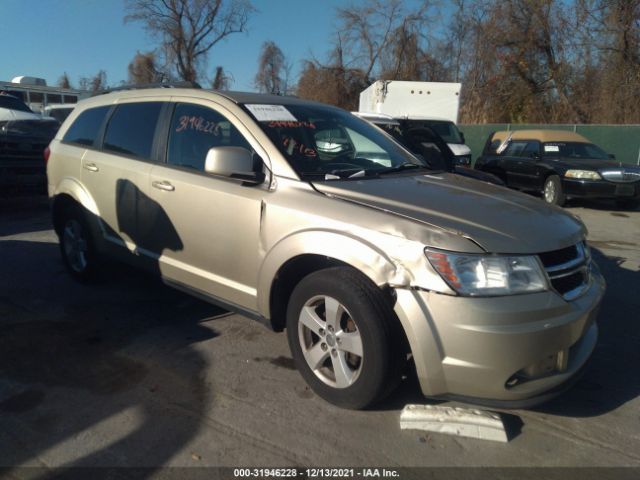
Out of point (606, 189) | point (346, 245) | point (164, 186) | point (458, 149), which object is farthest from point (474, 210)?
point (458, 149)

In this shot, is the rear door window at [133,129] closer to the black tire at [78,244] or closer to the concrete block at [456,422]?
the black tire at [78,244]

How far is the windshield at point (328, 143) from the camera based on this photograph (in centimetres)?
349

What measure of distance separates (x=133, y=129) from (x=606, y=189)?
9276 millimetres

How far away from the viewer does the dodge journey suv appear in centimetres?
255

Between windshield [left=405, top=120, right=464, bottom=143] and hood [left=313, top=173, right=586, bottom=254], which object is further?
windshield [left=405, top=120, right=464, bottom=143]

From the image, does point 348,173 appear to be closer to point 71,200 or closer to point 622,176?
point 71,200

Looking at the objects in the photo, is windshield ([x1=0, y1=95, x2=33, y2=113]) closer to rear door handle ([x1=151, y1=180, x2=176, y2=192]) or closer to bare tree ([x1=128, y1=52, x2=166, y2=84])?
rear door handle ([x1=151, y1=180, x2=176, y2=192])

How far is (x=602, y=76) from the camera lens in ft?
80.9

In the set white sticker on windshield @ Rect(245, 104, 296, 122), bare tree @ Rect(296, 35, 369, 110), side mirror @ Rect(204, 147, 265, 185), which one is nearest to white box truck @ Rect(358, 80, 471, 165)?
white sticker on windshield @ Rect(245, 104, 296, 122)

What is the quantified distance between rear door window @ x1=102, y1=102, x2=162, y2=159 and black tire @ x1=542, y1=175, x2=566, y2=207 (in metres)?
8.81

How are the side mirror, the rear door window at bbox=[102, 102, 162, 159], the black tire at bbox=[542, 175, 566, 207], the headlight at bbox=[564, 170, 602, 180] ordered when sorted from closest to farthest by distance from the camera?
1. the side mirror
2. the rear door window at bbox=[102, 102, 162, 159]
3. the headlight at bbox=[564, 170, 602, 180]
4. the black tire at bbox=[542, 175, 566, 207]

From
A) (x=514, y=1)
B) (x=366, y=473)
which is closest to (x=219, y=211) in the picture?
(x=366, y=473)

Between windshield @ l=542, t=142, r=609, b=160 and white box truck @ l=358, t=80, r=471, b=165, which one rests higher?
white box truck @ l=358, t=80, r=471, b=165

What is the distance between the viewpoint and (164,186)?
388cm
